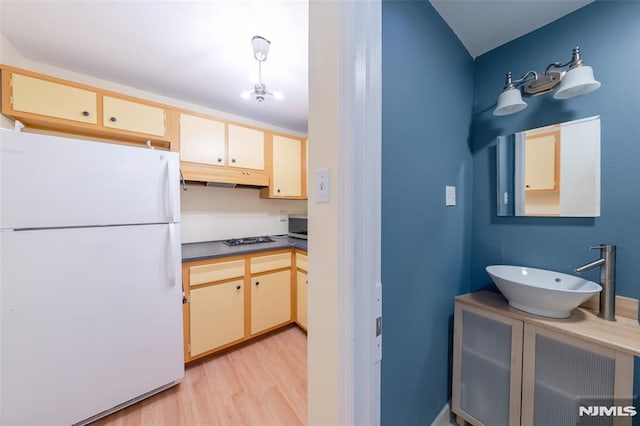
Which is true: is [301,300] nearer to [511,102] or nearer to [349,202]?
[349,202]

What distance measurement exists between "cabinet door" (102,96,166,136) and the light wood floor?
6.36 feet

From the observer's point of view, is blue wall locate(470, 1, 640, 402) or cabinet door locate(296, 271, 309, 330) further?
cabinet door locate(296, 271, 309, 330)

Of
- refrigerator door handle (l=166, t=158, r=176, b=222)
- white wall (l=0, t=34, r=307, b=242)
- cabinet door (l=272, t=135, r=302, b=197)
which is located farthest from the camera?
cabinet door (l=272, t=135, r=302, b=197)

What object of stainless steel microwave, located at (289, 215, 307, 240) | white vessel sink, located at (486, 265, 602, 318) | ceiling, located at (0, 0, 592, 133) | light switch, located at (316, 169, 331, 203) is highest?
ceiling, located at (0, 0, 592, 133)

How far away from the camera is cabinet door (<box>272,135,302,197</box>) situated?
250 cm

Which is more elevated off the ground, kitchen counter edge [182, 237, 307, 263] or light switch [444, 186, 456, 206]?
light switch [444, 186, 456, 206]

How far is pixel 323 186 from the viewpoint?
631 mm

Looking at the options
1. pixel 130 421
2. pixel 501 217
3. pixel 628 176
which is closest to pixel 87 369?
pixel 130 421

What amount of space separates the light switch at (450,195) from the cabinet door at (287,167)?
1.76 meters

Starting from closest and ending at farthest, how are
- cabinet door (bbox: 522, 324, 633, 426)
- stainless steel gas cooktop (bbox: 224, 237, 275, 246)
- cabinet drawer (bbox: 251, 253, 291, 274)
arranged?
cabinet door (bbox: 522, 324, 633, 426)
cabinet drawer (bbox: 251, 253, 291, 274)
stainless steel gas cooktop (bbox: 224, 237, 275, 246)

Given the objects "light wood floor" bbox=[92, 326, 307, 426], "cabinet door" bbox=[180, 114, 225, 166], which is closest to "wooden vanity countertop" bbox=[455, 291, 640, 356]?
"light wood floor" bbox=[92, 326, 307, 426]

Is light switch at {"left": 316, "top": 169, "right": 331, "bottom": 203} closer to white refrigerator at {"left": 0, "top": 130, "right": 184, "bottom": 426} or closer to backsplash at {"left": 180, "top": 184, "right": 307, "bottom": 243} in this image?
white refrigerator at {"left": 0, "top": 130, "right": 184, "bottom": 426}

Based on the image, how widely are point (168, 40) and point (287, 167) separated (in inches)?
56.2

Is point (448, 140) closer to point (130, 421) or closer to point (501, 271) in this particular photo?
point (501, 271)
